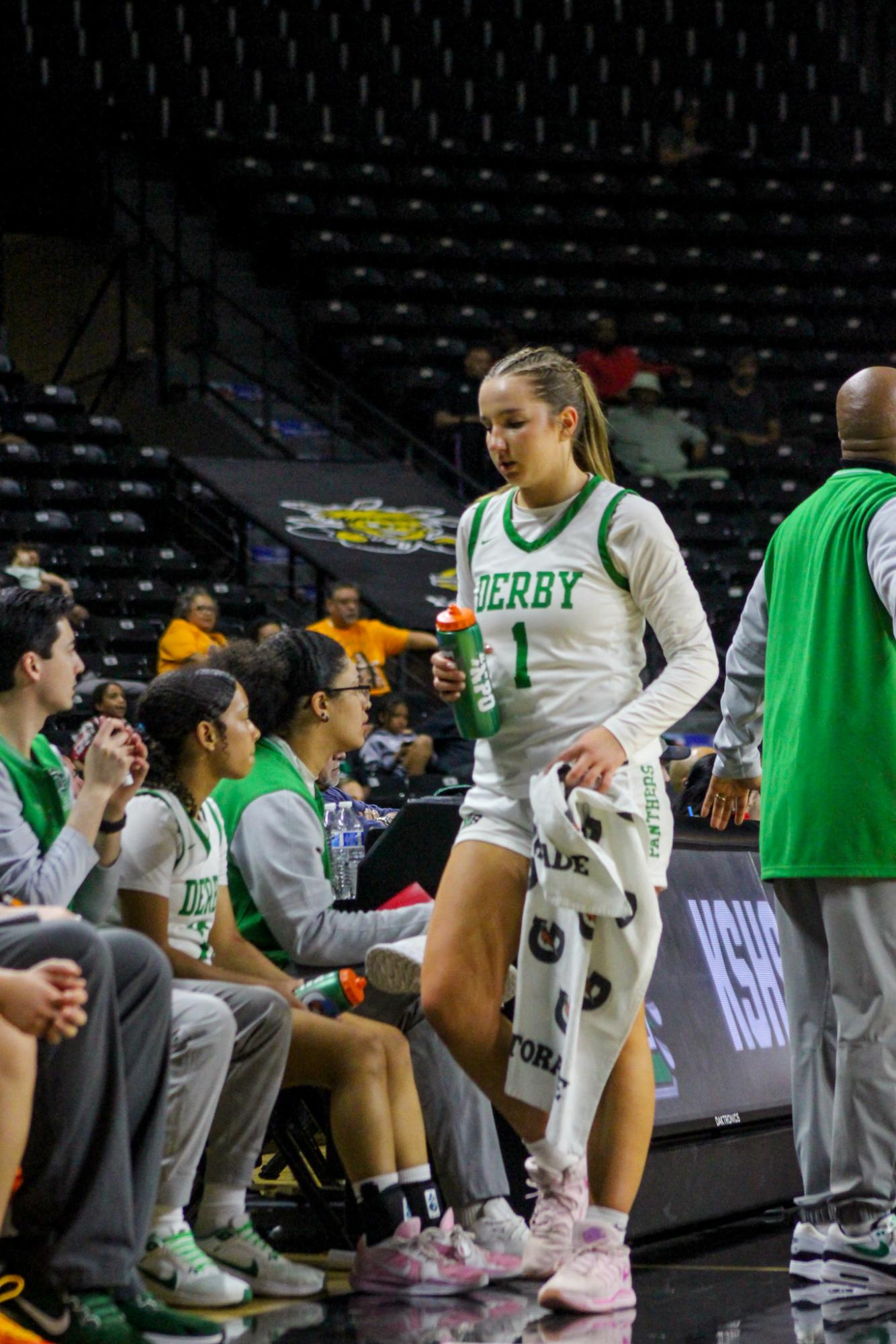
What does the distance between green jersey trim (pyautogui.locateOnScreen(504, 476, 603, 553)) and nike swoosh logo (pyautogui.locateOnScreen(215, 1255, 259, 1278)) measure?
1428mm

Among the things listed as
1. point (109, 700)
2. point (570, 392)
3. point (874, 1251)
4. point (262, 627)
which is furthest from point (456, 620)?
point (262, 627)

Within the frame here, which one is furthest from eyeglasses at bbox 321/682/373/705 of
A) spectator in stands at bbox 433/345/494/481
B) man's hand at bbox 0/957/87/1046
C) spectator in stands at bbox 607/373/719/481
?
spectator in stands at bbox 607/373/719/481

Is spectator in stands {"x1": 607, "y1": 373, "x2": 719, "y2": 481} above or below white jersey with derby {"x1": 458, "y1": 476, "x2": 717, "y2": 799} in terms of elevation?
below

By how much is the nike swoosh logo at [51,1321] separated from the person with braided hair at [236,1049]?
0.54 meters

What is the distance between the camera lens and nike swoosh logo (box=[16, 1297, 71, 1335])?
8.32ft

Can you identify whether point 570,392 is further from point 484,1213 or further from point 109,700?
point 109,700

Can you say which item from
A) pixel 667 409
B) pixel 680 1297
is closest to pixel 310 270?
pixel 667 409

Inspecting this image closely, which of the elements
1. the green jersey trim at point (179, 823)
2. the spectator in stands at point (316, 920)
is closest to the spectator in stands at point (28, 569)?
the spectator in stands at point (316, 920)

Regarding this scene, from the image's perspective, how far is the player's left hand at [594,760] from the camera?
Answer: 3.02 m

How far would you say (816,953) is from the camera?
3.38 m

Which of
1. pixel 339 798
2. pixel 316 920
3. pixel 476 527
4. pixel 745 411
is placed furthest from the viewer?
pixel 745 411

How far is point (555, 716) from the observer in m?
3.20

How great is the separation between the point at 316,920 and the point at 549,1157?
0.71m

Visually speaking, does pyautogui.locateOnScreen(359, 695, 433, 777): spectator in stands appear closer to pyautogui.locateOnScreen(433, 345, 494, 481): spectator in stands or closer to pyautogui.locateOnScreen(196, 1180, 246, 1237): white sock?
pyautogui.locateOnScreen(433, 345, 494, 481): spectator in stands
